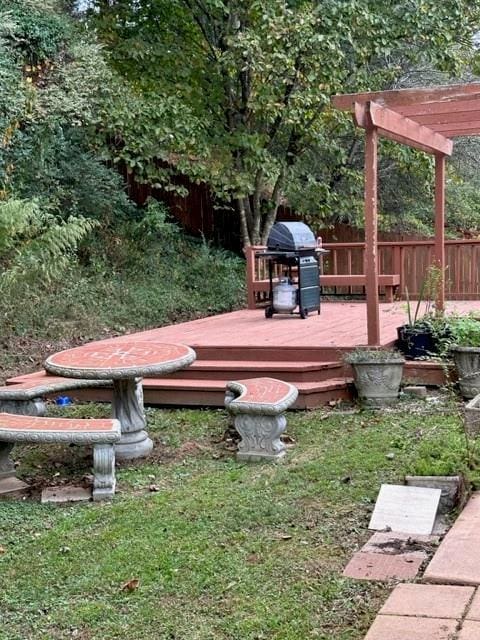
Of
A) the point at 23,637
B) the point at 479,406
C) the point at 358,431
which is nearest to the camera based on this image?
the point at 23,637

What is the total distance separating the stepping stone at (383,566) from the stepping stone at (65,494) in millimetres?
1678

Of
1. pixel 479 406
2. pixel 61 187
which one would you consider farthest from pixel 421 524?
pixel 61 187

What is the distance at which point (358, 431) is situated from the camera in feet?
15.2

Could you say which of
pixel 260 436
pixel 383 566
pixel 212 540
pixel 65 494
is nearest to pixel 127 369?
pixel 65 494

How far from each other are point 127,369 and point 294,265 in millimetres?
4213

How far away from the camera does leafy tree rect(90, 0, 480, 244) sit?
929 centimetres

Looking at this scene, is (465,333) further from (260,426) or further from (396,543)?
(396,543)

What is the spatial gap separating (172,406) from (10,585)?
2.91m

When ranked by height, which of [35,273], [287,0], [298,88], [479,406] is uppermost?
[287,0]

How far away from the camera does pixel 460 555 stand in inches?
103

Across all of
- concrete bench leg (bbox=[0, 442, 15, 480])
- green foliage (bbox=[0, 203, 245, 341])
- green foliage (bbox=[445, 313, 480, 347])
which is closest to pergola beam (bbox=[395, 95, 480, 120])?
green foliage (bbox=[445, 313, 480, 347])

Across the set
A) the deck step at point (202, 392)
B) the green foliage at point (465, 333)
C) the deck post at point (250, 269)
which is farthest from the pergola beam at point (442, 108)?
the deck post at point (250, 269)

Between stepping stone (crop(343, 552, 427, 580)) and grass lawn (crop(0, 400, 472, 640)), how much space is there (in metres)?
0.05

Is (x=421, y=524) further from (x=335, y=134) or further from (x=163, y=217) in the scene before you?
(x=335, y=134)
